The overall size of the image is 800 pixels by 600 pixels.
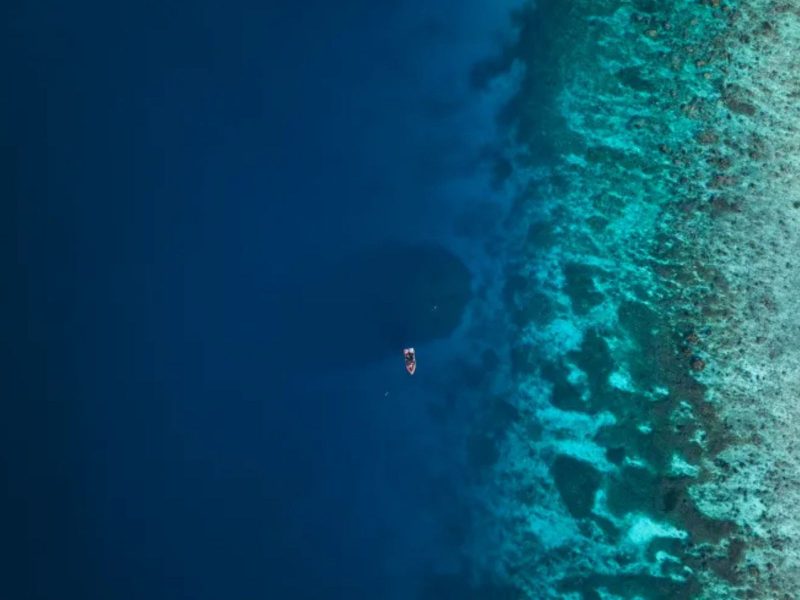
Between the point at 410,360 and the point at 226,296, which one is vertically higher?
the point at 410,360

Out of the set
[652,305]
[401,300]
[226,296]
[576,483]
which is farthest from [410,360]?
[652,305]

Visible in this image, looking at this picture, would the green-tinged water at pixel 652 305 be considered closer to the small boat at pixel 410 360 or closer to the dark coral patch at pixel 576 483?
the dark coral patch at pixel 576 483

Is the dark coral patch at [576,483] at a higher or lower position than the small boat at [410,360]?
lower

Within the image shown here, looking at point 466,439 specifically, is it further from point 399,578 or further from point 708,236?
point 708,236

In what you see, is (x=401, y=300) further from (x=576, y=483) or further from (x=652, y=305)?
(x=652, y=305)

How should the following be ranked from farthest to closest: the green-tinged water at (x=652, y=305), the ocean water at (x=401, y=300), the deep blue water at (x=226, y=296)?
the deep blue water at (x=226, y=296), the ocean water at (x=401, y=300), the green-tinged water at (x=652, y=305)

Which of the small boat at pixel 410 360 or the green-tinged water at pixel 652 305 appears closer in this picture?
the green-tinged water at pixel 652 305

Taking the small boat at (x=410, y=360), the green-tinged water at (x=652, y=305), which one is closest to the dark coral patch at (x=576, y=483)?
the green-tinged water at (x=652, y=305)
